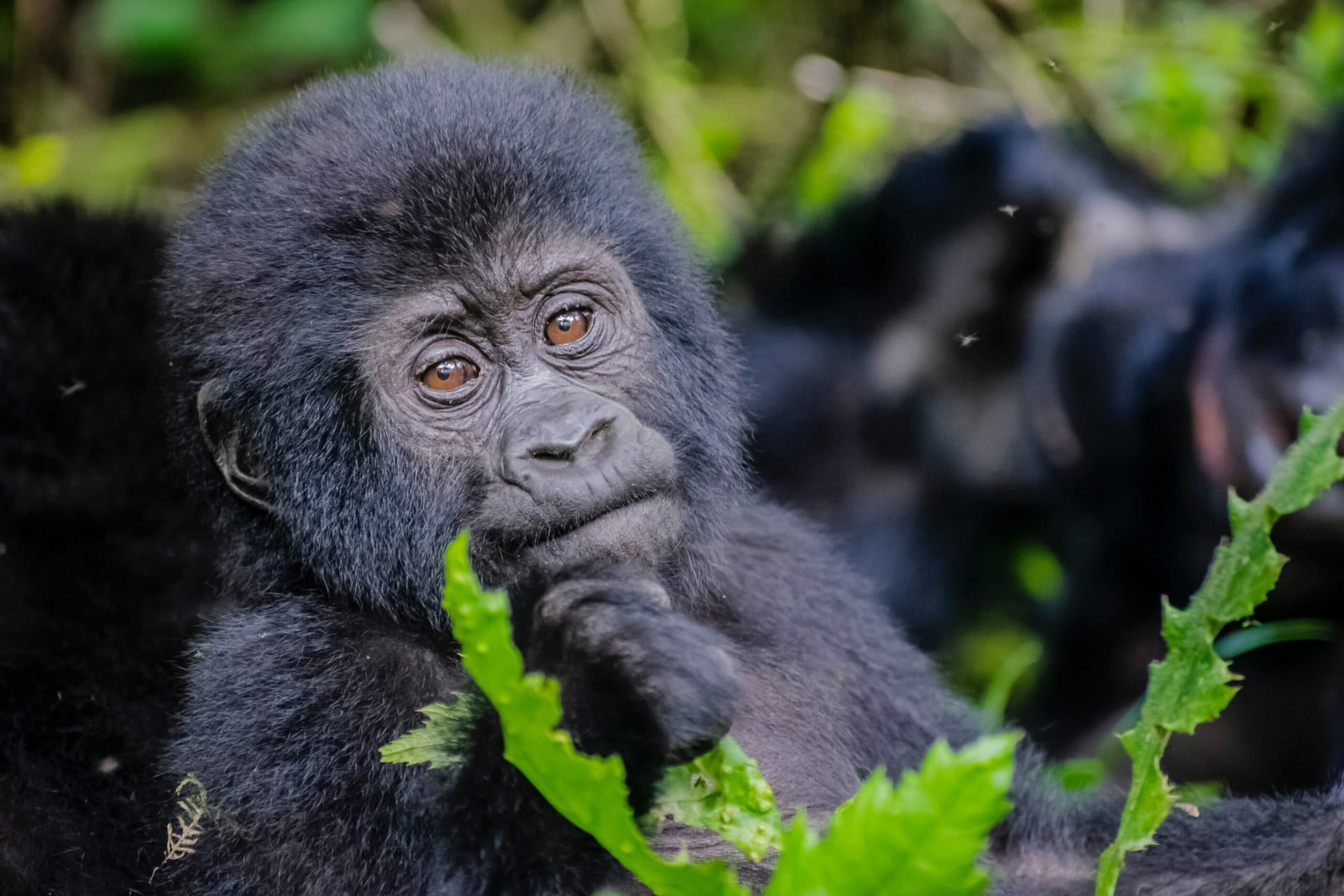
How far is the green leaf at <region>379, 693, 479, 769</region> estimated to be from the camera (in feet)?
5.77

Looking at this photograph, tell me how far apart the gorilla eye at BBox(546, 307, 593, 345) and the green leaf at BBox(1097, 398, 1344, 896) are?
97 cm

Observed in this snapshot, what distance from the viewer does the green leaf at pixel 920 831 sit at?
131cm

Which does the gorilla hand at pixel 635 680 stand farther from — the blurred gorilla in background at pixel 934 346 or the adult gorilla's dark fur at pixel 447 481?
the blurred gorilla in background at pixel 934 346

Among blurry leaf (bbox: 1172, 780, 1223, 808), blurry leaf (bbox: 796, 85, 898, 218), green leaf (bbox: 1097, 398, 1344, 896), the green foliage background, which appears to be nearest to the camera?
green leaf (bbox: 1097, 398, 1344, 896)

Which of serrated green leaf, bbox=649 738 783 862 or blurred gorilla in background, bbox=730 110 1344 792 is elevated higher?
blurred gorilla in background, bbox=730 110 1344 792

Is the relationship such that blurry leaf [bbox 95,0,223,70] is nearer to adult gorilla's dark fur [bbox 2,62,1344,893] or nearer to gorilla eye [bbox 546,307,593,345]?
adult gorilla's dark fur [bbox 2,62,1344,893]

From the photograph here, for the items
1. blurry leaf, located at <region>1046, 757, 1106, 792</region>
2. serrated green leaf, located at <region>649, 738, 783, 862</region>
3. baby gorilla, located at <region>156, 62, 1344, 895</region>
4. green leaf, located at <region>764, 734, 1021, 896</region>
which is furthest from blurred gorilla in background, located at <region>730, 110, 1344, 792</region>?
green leaf, located at <region>764, 734, 1021, 896</region>

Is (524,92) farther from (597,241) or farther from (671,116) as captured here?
(671,116)

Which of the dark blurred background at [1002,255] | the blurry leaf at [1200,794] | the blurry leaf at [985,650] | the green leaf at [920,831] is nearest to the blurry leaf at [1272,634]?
the dark blurred background at [1002,255]

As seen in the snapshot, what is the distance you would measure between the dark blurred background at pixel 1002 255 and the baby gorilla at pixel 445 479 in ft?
1.93

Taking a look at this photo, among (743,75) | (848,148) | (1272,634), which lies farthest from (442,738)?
(743,75)

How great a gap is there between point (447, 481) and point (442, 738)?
471 millimetres

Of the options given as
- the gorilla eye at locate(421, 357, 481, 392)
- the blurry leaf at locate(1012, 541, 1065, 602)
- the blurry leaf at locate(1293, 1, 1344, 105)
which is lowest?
the blurry leaf at locate(1012, 541, 1065, 602)

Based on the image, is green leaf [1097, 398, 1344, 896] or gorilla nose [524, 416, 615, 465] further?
gorilla nose [524, 416, 615, 465]
